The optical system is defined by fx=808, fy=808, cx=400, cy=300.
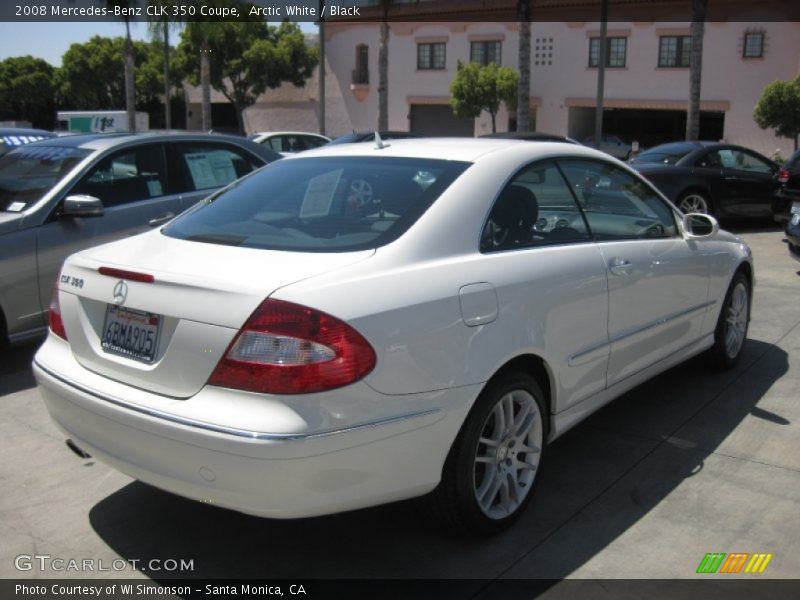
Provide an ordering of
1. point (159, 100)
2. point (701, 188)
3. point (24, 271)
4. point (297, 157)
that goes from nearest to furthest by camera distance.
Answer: point (297, 157)
point (24, 271)
point (701, 188)
point (159, 100)

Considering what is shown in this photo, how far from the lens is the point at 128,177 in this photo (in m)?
6.37

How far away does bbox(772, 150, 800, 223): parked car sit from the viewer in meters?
10.5

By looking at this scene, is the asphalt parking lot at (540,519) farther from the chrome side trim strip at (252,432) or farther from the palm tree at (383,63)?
the palm tree at (383,63)

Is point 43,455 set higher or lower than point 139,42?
lower

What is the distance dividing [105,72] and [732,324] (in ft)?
189

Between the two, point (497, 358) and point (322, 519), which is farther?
point (322, 519)

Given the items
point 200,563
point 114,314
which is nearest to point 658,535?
point 200,563

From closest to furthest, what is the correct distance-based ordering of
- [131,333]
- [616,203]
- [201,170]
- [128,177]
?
[131,333], [616,203], [128,177], [201,170]

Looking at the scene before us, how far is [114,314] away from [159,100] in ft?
189

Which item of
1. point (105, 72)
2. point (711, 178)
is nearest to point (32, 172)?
point (711, 178)

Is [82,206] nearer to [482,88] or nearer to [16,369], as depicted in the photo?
[16,369]

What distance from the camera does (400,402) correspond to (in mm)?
2834

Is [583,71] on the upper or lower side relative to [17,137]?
upper

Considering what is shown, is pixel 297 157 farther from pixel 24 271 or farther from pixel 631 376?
pixel 24 271
